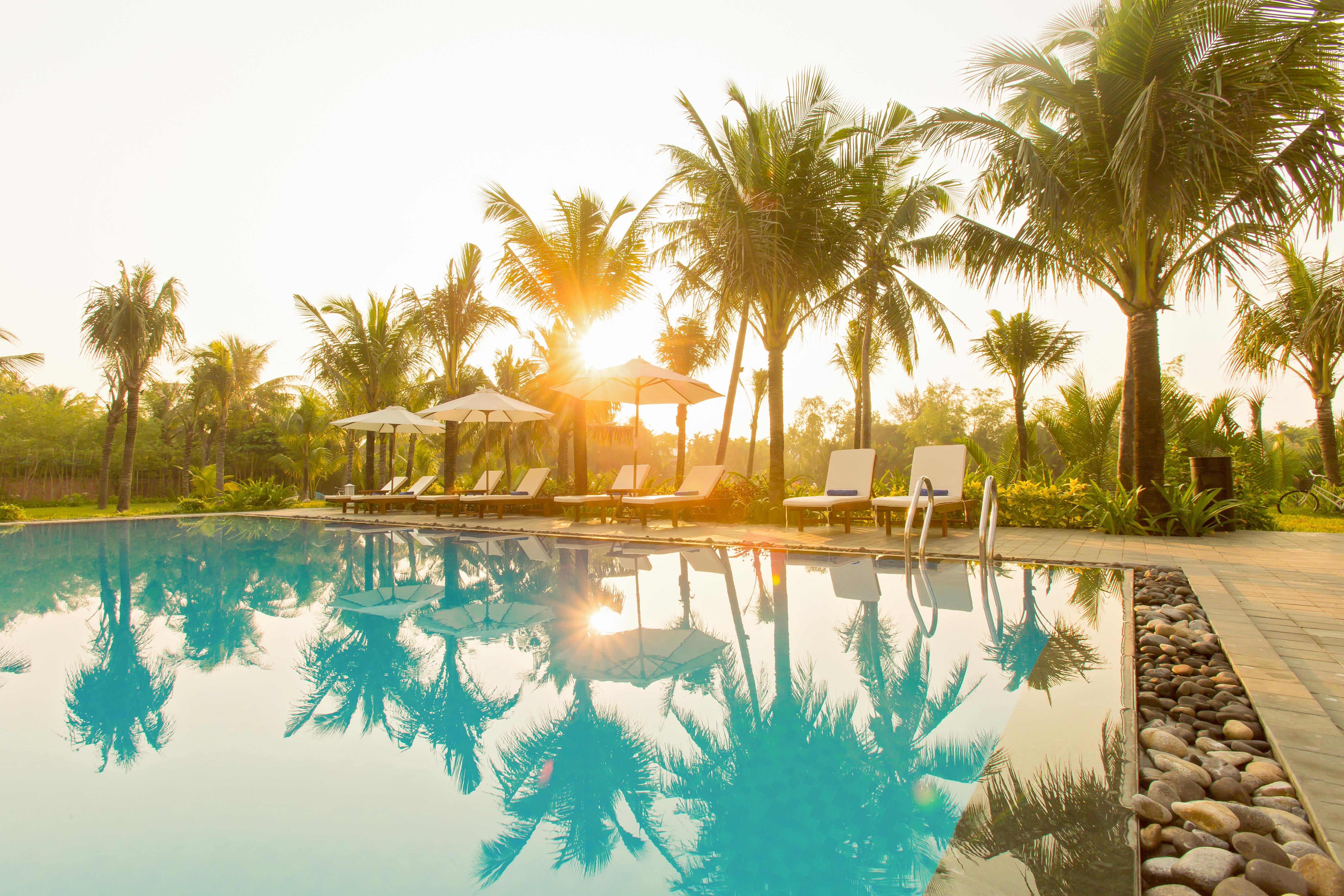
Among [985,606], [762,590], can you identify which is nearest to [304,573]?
[762,590]

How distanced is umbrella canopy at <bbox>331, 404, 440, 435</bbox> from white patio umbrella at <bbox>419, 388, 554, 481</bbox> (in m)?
0.64

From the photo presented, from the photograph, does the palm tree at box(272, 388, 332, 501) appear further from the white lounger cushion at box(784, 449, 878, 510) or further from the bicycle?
the bicycle

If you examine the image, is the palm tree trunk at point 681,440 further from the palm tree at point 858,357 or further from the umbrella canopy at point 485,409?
the palm tree at point 858,357

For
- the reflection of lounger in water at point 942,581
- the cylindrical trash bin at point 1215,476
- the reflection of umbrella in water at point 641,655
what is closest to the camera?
the reflection of umbrella in water at point 641,655

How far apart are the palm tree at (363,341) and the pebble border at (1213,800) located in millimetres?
20072

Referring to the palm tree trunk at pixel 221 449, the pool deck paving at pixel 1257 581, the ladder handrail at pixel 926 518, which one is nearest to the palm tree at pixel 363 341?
the palm tree trunk at pixel 221 449

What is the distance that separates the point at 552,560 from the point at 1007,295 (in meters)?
8.50

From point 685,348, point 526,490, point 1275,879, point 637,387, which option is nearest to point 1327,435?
point 637,387

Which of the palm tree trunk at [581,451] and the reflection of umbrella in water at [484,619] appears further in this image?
the palm tree trunk at [581,451]

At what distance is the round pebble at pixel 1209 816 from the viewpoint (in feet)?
5.36

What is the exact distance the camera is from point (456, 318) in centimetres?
1770

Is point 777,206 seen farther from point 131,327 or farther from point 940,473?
point 131,327

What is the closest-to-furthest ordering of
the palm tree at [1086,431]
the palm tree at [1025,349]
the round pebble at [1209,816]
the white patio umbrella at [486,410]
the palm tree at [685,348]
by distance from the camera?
the round pebble at [1209,816], the palm tree at [1086,431], the white patio umbrella at [486,410], the palm tree at [1025,349], the palm tree at [685,348]

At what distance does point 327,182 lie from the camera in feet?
36.8
